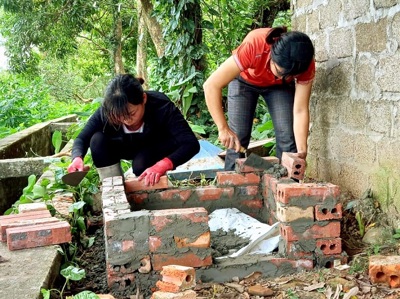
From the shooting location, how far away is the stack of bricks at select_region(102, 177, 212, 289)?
2.16 meters

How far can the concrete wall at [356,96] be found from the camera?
2729 millimetres

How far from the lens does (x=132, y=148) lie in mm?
3441

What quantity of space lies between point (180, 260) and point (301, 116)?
139 centimetres

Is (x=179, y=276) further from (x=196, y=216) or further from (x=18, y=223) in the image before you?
(x=18, y=223)

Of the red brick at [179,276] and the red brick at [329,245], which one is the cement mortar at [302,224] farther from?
the red brick at [179,276]

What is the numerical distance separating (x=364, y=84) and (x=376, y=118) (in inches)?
9.8

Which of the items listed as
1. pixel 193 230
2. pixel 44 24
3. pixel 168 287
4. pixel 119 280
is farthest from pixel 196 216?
pixel 44 24

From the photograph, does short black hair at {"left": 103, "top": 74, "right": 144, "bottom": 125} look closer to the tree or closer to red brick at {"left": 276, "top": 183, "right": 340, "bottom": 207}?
red brick at {"left": 276, "top": 183, "right": 340, "bottom": 207}

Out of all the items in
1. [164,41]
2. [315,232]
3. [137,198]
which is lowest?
[315,232]

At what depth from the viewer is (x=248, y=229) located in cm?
282

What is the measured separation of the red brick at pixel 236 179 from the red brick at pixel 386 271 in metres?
1.02

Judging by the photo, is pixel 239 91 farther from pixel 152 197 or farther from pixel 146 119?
pixel 152 197

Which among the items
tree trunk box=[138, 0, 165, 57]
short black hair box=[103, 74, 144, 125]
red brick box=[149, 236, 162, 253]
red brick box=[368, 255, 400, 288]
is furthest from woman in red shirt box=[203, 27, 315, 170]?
tree trunk box=[138, 0, 165, 57]

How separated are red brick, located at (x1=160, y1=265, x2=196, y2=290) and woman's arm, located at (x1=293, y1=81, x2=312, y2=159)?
138 cm
